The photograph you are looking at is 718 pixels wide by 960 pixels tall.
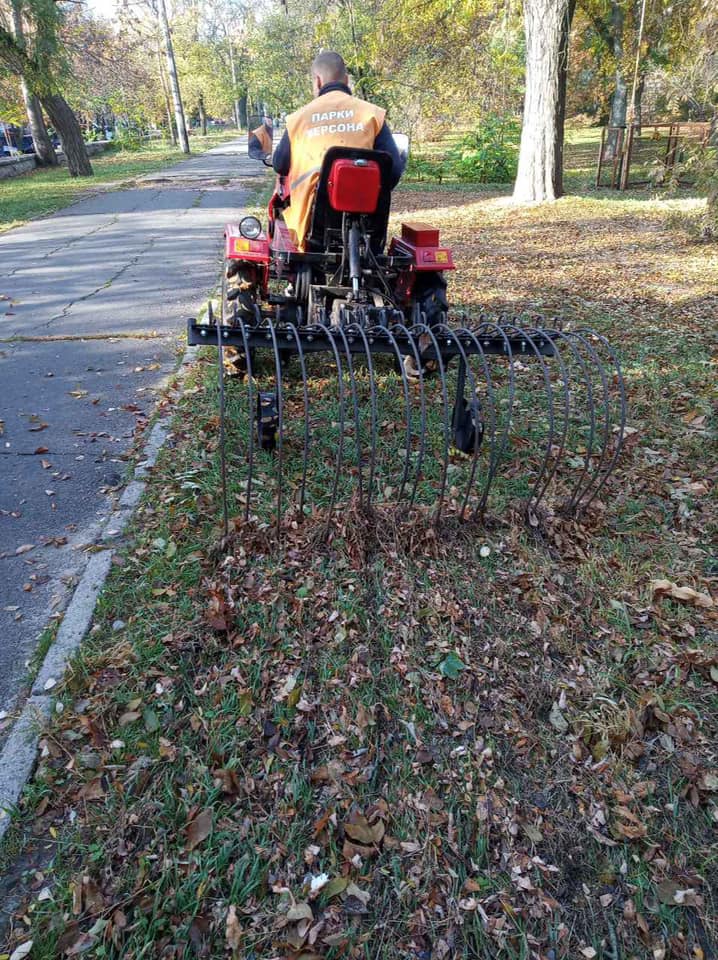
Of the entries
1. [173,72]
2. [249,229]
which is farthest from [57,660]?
[173,72]

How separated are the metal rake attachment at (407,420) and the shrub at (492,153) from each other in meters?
15.7

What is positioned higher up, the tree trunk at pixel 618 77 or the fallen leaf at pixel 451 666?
Answer: the tree trunk at pixel 618 77

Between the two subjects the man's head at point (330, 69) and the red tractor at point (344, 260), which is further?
the man's head at point (330, 69)

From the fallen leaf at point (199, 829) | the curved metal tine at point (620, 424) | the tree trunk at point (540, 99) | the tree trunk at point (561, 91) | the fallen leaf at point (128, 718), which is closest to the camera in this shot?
the fallen leaf at point (199, 829)

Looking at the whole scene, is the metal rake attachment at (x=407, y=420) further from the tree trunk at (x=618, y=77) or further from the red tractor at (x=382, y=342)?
the tree trunk at (x=618, y=77)

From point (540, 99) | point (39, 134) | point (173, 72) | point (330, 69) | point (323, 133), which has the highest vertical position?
point (173, 72)

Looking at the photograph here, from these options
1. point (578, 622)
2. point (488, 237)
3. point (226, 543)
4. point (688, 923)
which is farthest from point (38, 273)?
point (688, 923)

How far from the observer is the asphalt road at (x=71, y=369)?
135 inches

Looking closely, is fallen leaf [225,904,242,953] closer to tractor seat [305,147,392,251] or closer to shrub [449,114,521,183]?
tractor seat [305,147,392,251]

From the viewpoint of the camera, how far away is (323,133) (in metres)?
4.34

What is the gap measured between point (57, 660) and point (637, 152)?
21948 millimetres

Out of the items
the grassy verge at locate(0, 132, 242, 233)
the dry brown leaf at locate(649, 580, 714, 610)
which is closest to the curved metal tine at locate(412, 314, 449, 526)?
the dry brown leaf at locate(649, 580, 714, 610)

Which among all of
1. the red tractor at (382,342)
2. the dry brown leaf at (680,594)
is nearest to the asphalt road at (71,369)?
the red tractor at (382,342)

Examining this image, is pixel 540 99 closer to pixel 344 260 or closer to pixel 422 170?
pixel 422 170
